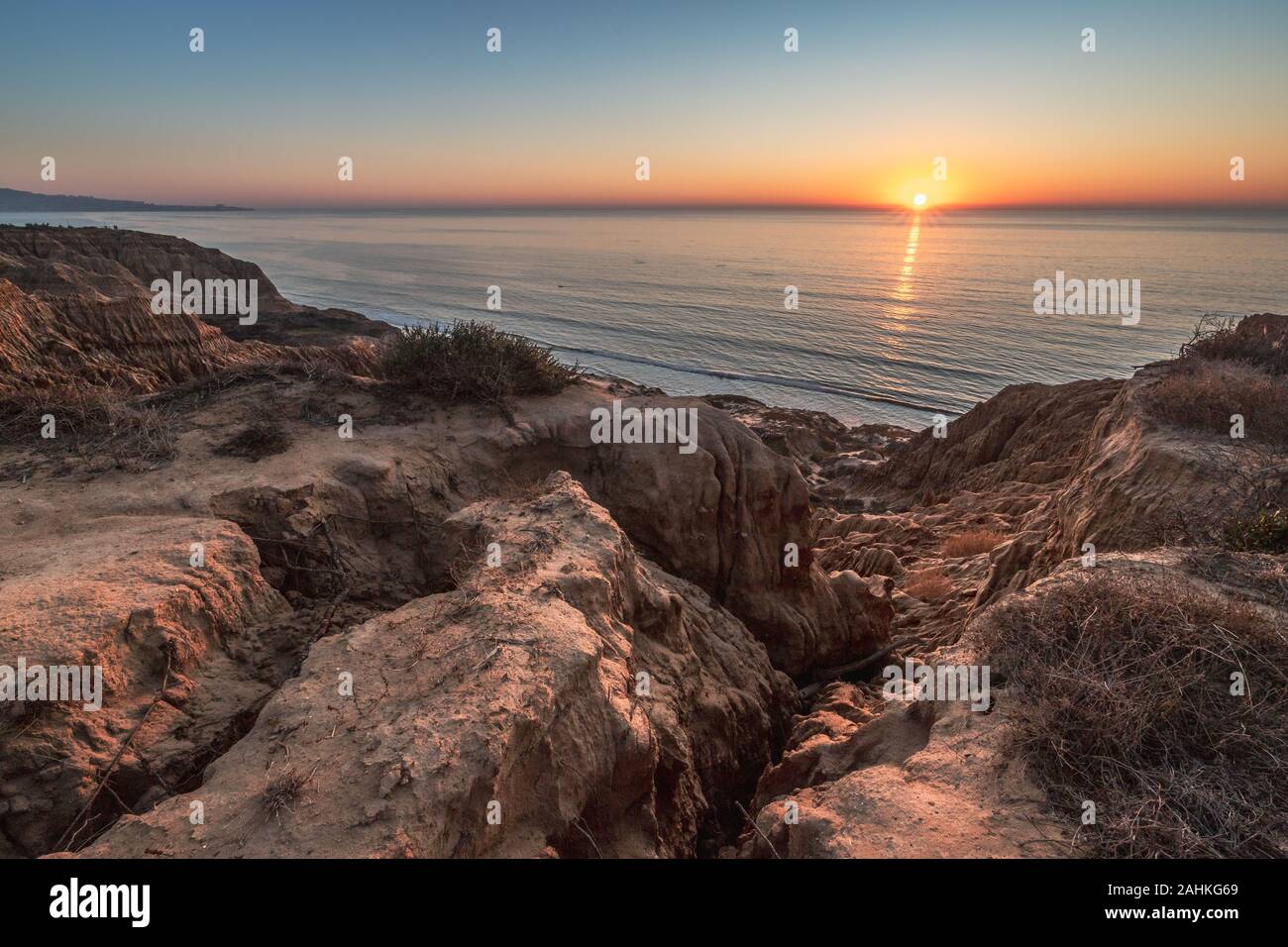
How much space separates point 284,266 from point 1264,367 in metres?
112

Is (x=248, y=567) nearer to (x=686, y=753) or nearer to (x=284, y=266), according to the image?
(x=686, y=753)

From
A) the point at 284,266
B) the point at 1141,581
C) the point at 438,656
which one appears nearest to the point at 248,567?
the point at 438,656

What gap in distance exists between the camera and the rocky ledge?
13.3 feet

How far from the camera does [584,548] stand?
666 centimetres

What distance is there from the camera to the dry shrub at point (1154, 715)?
3.62 m

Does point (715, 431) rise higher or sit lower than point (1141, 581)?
higher

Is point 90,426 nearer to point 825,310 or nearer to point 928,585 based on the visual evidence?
point 928,585

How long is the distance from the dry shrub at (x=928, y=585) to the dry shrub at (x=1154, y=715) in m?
8.77

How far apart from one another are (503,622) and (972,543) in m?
14.2

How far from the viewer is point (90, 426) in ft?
28.2

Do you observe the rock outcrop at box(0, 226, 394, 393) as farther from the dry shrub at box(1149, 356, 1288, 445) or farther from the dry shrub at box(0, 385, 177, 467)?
the dry shrub at box(1149, 356, 1288, 445)

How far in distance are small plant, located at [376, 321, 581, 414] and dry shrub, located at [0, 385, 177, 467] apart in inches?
137

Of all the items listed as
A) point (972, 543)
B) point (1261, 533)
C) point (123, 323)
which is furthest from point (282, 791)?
point (123, 323)

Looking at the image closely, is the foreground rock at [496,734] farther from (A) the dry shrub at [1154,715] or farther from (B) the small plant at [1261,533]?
(B) the small plant at [1261,533]
